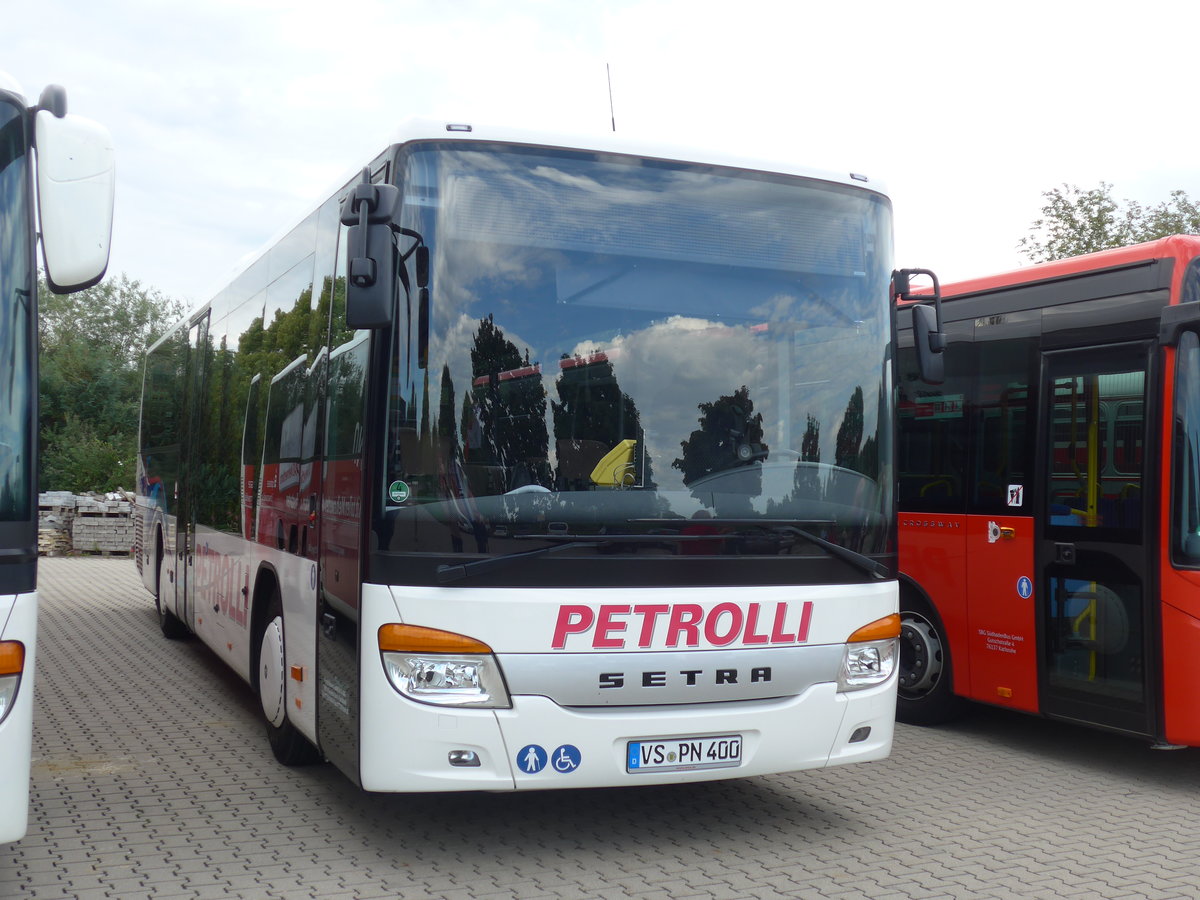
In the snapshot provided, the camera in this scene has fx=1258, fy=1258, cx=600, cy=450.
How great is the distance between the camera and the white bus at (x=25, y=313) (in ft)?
13.0

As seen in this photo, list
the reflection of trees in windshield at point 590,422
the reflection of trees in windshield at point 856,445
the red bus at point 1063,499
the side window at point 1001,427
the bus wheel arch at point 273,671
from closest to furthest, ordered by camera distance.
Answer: the reflection of trees in windshield at point 590,422
the reflection of trees in windshield at point 856,445
the red bus at point 1063,499
the bus wheel arch at point 273,671
the side window at point 1001,427

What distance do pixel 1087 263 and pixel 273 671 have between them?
16.6ft

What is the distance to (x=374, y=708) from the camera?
4836 millimetres

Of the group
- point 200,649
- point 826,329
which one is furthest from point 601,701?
point 200,649

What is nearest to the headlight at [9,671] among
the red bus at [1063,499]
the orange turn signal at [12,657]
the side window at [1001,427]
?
the orange turn signal at [12,657]

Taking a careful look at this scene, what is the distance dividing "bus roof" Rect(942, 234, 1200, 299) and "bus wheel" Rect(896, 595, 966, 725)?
2.04 meters

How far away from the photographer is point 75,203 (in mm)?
4062

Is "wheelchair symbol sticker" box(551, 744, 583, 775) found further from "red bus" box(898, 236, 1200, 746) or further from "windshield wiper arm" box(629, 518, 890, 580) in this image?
"red bus" box(898, 236, 1200, 746)

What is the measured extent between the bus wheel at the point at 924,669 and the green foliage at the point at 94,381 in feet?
72.5

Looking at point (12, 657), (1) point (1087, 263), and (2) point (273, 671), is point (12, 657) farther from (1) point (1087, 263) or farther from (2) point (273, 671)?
(1) point (1087, 263)

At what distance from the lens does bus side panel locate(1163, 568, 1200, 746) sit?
20.8 ft

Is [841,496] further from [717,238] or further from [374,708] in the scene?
[374,708]

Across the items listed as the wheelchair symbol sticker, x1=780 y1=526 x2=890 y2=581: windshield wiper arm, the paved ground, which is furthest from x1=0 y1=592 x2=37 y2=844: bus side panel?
x1=780 y1=526 x2=890 y2=581: windshield wiper arm

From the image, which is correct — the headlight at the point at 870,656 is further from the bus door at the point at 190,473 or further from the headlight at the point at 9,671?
the bus door at the point at 190,473
